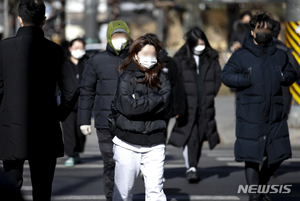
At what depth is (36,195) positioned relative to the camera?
14.6 ft

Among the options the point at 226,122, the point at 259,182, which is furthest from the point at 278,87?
the point at 226,122

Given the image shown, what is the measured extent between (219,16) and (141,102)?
3645 centimetres

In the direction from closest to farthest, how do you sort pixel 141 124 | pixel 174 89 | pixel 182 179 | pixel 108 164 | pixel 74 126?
pixel 141 124, pixel 108 164, pixel 174 89, pixel 182 179, pixel 74 126

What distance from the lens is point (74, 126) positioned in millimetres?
8766

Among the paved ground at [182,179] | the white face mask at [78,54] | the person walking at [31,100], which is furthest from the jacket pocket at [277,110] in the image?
the white face mask at [78,54]

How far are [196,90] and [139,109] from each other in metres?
3.21

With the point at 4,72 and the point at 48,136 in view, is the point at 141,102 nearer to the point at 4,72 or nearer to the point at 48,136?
the point at 48,136

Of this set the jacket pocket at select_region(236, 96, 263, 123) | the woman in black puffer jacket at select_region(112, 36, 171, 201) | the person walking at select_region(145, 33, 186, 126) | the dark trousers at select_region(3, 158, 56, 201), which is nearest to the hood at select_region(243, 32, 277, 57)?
the jacket pocket at select_region(236, 96, 263, 123)

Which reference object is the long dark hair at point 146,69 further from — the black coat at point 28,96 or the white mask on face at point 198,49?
the white mask on face at point 198,49

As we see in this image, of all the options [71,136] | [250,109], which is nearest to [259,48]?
[250,109]

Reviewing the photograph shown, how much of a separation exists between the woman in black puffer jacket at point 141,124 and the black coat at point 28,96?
1.81 ft

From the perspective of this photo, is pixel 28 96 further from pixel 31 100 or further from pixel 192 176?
pixel 192 176

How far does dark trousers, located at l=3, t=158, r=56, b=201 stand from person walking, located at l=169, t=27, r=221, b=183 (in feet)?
11.1

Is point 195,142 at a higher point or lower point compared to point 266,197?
higher
